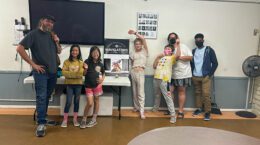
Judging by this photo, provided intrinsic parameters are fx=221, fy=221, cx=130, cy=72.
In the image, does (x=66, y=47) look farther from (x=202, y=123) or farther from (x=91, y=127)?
(x=202, y=123)

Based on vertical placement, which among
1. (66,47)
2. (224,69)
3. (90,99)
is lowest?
(90,99)

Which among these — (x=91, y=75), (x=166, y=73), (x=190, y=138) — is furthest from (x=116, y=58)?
(x=190, y=138)

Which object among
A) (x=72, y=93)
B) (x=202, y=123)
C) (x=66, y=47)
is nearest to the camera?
(x=72, y=93)

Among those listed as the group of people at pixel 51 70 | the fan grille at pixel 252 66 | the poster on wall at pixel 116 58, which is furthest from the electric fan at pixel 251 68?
the group of people at pixel 51 70

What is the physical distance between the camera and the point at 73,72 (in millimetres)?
3363

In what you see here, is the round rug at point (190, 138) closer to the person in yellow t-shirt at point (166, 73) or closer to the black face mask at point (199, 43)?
the person in yellow t-shirt at point (166, 73)

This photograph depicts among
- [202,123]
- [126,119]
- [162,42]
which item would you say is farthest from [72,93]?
[202,123]

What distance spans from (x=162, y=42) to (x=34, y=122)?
2.71m

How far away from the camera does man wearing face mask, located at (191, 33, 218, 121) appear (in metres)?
4.15

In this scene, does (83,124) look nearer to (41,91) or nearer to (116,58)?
(41,91)

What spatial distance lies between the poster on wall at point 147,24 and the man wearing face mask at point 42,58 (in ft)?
5.61

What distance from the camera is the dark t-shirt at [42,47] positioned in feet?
9.67

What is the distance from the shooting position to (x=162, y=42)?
4.35m

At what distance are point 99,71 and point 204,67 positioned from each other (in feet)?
6.56
